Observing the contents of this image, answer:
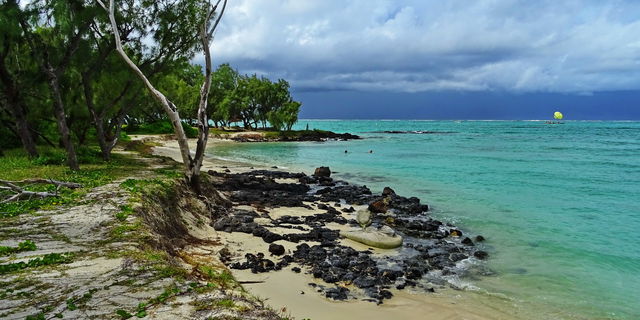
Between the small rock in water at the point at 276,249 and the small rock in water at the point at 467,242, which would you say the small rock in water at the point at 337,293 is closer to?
the small rock in water at the point at 276,249

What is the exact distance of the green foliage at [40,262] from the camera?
278 inches

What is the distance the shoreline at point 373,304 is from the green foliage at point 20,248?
15.1 feet

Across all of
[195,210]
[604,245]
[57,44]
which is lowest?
[604,245]

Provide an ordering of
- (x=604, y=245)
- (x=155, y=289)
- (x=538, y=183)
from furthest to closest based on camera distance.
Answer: (x=538, y=183)
(x=604, y=245)
(x=155, y=289)

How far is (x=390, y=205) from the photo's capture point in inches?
866

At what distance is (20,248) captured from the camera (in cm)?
815

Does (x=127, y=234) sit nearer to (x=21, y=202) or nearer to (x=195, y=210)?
(x=21, y=202)

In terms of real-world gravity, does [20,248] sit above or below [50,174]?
below

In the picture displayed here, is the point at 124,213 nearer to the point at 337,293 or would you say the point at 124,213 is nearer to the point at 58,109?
the point at 337,293

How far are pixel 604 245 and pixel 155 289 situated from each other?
16.4 meters

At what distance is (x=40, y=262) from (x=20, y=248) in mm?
1170

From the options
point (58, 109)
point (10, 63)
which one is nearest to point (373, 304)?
point (58, 109)

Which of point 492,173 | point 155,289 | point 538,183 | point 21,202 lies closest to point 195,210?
point 21,202

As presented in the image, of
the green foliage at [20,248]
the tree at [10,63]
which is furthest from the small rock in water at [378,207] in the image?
the tree at [10,63]
